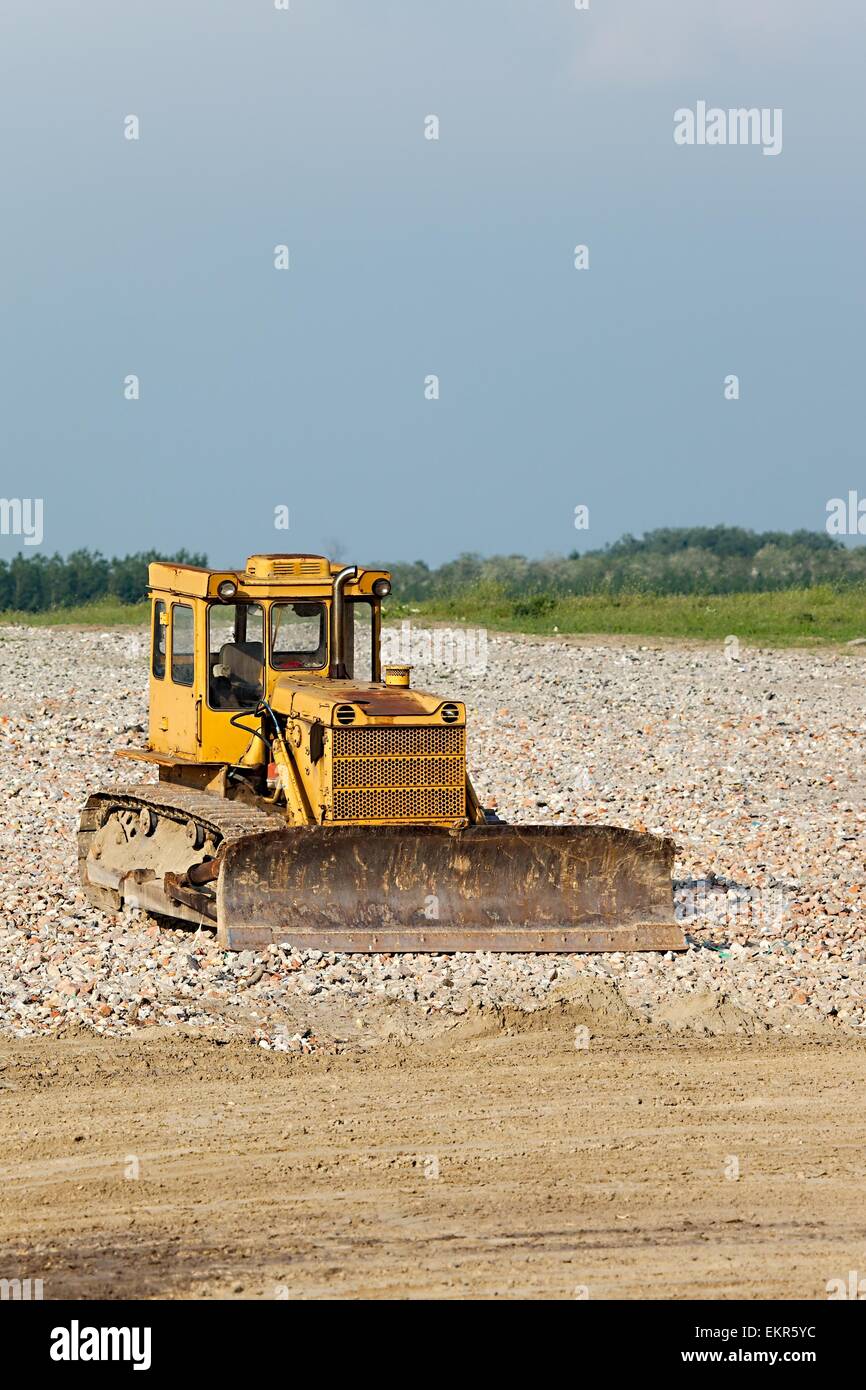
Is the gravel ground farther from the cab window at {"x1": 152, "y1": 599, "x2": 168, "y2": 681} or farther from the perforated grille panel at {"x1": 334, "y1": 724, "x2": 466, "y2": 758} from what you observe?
the cab window at {"x1": 152, "y1": 599, "x2": 168, "y2": 681}

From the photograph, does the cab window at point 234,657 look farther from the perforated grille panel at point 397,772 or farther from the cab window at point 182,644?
the perforated grille panel at point 397,772

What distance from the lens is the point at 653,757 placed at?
19609 millimetres

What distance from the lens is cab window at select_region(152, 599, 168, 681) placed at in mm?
13359

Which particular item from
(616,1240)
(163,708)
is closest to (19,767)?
(163,708)

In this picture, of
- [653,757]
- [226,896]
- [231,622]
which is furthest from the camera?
[653,757]

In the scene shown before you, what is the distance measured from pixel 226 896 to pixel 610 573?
3909cm

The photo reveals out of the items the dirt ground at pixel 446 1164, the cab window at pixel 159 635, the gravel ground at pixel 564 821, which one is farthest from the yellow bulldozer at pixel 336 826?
the dirt ground at pixel 446 1164

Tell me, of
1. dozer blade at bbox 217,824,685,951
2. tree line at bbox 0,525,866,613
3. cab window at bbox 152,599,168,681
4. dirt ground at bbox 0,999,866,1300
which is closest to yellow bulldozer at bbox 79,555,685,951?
dozer blade at bbox 217,824,685,951

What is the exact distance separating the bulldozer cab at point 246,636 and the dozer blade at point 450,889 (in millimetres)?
1694

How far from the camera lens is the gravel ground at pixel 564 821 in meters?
10.4

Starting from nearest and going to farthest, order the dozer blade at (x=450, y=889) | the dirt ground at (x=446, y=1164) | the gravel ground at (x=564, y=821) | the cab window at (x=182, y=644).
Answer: the dirt ground at (x=446, y=1164) → the gravel ground at (x=564, y=821) → the dozer blade at (x=450, y=889) → the cab window at (x=182, y=644)
